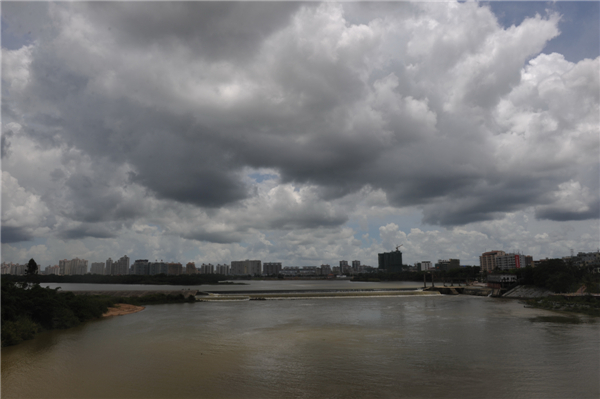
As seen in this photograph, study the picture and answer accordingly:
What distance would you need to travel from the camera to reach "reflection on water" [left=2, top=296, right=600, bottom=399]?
14.2 m

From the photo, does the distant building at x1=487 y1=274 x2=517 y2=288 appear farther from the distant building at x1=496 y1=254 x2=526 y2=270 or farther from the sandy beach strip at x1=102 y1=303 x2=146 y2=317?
the distant building at x1=496 y1=254 x2=526 y2=270

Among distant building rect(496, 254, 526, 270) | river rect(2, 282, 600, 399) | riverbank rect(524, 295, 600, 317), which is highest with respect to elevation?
river rect(2, 282, 600, 399)

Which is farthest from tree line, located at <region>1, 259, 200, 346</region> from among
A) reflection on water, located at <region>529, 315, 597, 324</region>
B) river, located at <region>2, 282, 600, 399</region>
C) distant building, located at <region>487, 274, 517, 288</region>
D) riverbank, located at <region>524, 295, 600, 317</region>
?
distant building, located at <region>487, 274, 517, 288</region>

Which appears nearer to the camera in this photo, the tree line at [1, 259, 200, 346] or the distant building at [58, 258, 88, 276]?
the tree line at [1, 259, 200, 346]

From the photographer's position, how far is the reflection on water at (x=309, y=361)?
46.5 ft

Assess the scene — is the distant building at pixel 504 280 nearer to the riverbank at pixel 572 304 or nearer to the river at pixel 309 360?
the riverbank at pixel 572 304

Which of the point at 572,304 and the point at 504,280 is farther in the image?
the point at 504,280

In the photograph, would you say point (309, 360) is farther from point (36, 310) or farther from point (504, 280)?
point (504, 280)

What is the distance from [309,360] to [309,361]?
21 centimetres

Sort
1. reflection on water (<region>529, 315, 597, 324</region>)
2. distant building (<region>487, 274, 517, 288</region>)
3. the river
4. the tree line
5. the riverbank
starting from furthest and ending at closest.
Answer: distant building (<region>487, 274, 517, 288</region>)
the riverbank
reflection on water (<region>529, 315, 597, 324</region>)
the tree line
the river

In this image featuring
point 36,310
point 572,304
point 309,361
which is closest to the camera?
point 309,361

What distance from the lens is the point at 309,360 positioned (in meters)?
18.6

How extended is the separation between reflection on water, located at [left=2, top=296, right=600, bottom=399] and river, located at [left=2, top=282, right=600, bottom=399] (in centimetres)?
6

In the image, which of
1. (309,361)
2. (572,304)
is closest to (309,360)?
(309,361)
